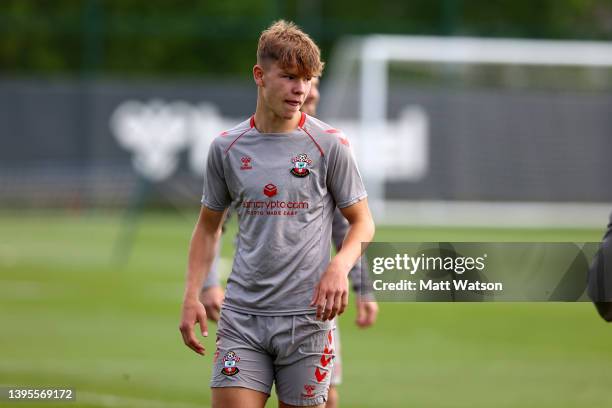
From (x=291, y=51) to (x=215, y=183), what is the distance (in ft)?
2.28

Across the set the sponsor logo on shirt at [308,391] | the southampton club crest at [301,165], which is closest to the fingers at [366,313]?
the sponsor logo on shirt at [308,391]

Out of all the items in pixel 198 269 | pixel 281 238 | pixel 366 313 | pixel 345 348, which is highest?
pixel 281 238

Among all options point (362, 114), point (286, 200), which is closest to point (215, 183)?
point (286, 200)

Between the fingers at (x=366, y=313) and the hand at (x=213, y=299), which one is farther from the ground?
the hand at (x=213, y=299)

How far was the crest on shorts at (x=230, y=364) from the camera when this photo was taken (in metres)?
5.13

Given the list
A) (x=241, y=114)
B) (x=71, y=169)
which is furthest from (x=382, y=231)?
(x=71, y=169)

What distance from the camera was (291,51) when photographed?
501cm

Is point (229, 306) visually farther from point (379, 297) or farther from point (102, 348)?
point (102, 348)

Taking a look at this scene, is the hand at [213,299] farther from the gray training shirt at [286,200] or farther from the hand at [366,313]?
the gray training shirt at [286,200]

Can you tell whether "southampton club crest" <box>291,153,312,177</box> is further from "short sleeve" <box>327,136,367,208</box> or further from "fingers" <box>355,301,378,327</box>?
"fingers" <box>355,301,378,327</box>

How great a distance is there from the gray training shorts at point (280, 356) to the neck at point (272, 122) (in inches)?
30.9

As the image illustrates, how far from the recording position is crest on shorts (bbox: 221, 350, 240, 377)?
16.8 ft

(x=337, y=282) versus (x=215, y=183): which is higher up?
(x=215, y=183)

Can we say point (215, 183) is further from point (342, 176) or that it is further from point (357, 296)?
point (357, 296)
